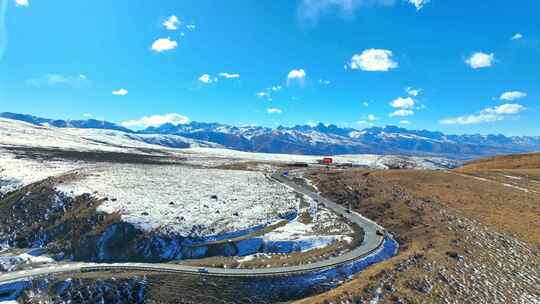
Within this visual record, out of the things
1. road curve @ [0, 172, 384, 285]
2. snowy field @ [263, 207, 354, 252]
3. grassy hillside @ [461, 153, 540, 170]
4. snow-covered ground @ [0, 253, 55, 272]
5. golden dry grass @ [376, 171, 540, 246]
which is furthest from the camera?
grassy hillside @ [461, 153, 540, 170]

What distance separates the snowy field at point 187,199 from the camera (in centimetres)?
4703

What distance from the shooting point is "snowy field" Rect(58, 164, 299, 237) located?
47.0 meters

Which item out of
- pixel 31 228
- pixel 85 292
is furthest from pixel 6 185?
pixel 85 292

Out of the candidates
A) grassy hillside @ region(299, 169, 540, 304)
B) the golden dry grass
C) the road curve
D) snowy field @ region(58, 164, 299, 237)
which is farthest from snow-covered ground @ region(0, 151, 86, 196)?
the golden dry grass

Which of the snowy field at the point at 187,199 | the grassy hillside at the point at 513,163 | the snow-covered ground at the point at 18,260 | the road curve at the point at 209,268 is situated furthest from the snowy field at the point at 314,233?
the grassy hillside at the point at 513,163

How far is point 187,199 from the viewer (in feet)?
187

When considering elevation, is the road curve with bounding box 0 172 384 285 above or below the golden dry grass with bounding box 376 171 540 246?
below

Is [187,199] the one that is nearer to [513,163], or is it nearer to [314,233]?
[314,233]

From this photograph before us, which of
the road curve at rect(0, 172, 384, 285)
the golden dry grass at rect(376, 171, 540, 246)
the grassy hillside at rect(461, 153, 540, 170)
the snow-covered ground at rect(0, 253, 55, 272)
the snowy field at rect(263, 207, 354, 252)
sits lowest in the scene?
the snow-covered ground at rect(0, 253, 55, 272)

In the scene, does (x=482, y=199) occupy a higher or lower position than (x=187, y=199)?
lower

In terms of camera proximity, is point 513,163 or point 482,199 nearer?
point 482,199

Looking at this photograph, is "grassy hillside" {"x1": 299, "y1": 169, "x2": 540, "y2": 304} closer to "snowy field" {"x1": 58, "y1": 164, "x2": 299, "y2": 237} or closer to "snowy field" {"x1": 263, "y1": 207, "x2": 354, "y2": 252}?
"snowy field" {"x1": 263, "y1": 207, "x2": 354, "y2": 252}

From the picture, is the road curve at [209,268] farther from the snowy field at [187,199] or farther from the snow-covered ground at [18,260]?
the snowy field at [187,199]

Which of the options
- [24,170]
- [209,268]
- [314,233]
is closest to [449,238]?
[314,233]
